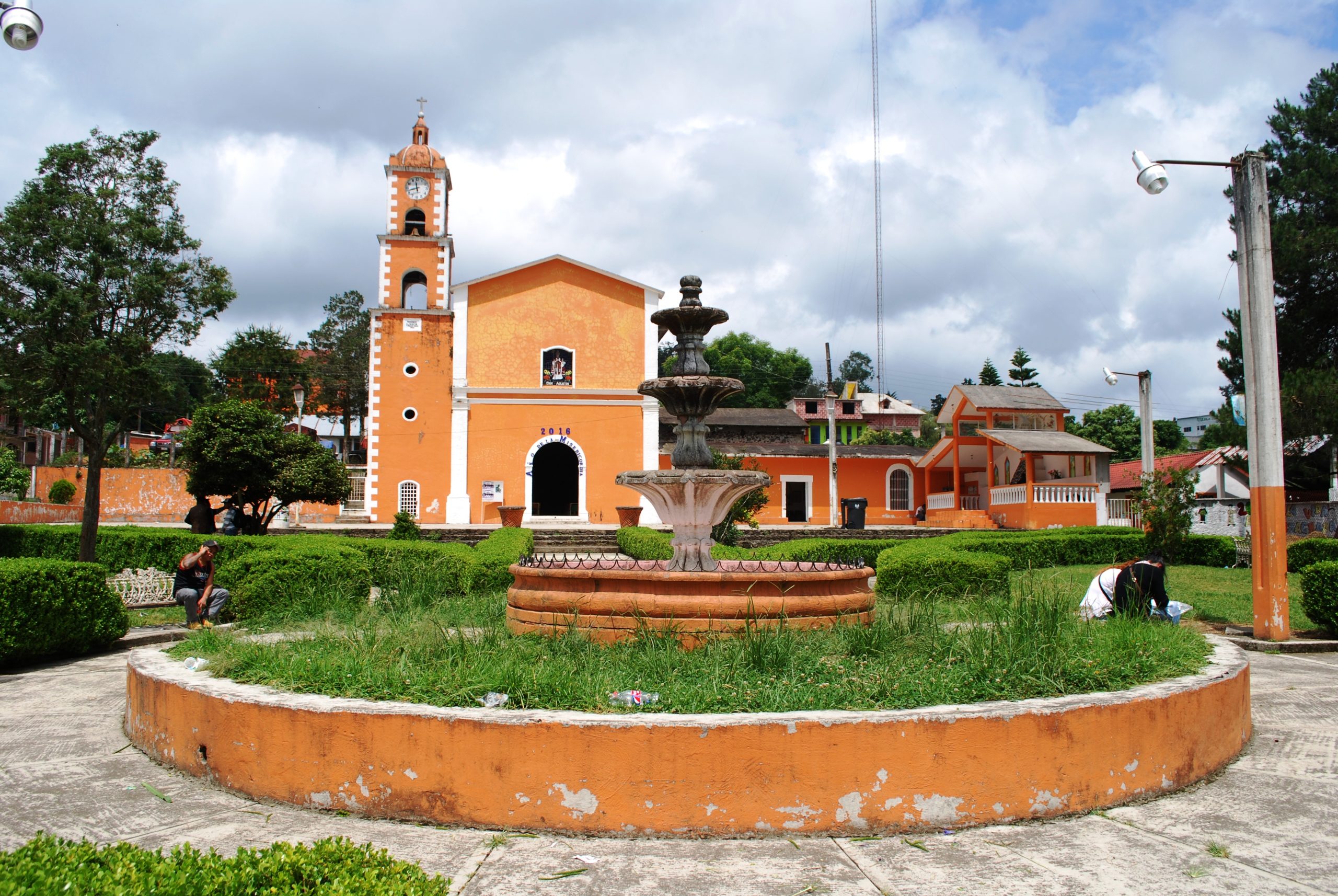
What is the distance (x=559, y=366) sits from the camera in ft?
90.2

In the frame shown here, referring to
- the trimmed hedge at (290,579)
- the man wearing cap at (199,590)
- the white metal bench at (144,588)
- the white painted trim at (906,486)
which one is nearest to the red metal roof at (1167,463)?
the white painted trim at (906,486)

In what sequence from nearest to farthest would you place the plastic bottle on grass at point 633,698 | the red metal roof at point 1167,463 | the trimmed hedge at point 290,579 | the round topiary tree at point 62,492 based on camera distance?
the plastic bottle on grass at point 633,698 → the trimmed hedge at point 290,579 → the round topiary tree at point 62,492 → the red metal roof at point 1167,463

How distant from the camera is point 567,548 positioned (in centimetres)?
2186

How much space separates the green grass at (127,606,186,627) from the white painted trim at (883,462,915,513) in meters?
25.8

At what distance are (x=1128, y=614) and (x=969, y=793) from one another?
3.48 m

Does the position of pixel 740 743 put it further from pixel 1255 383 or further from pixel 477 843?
pixel 1255 383

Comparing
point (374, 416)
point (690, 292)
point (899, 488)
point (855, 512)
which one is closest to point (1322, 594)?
point (690, 292)

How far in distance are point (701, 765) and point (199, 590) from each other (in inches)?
295

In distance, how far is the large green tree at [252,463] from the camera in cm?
1702

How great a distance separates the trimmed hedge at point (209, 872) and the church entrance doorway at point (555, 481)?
26.4 m

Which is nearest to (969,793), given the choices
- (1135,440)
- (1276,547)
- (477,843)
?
(477,843)

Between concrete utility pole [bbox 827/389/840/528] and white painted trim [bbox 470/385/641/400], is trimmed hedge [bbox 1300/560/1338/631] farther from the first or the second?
white painted trim [bbox 470/385/641/400]

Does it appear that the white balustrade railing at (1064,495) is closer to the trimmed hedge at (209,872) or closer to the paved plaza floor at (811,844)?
the paved plaza floor at (811,844)

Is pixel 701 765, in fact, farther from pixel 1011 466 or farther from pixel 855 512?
pixel 1011 466
